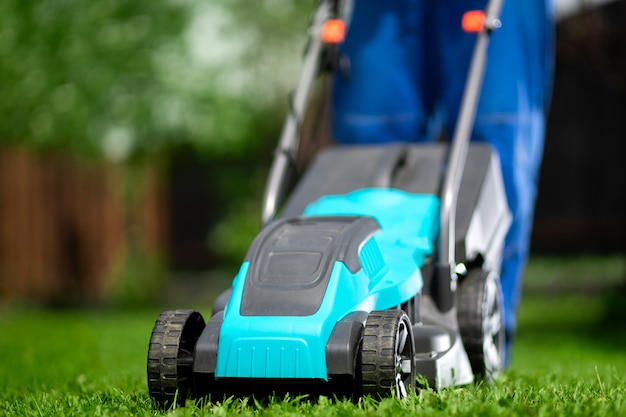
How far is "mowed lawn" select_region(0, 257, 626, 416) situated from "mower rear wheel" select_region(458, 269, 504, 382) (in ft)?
0.30

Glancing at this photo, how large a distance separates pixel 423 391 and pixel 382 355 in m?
0.21

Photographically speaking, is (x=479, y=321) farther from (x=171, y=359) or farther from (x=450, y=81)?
(x=450, y=81)

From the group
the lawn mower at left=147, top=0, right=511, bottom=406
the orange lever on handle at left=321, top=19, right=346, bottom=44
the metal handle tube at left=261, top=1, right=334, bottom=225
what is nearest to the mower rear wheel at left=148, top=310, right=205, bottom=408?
the lawn mower at left=147, top=0, right=511, bottom=406

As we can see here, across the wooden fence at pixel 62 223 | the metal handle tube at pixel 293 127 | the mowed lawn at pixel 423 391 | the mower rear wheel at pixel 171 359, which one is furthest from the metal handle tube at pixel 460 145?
the wooden fence at pixel 62 223

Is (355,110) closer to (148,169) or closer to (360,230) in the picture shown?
(360,230)

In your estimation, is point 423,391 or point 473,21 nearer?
point 423,391

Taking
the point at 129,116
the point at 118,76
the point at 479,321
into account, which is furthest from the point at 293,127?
the point at 129,116

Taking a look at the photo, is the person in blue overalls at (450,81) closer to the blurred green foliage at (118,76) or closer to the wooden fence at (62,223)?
Result: the blurred green foliage at (118,76)

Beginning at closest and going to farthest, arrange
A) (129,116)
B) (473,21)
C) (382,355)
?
1. (382,355)
2. (473,21)
3. (129,116)

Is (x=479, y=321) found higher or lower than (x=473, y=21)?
lower

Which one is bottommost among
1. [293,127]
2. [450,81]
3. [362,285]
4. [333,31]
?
[362,285]

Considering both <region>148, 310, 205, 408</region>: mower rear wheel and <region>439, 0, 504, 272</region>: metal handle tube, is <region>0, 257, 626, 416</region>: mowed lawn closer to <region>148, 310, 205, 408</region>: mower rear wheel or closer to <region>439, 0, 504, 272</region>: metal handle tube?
<region>148, 310, 205, 408</region>: mower rear wheel

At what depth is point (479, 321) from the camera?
3.13m

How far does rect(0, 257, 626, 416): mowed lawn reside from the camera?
248 cm
